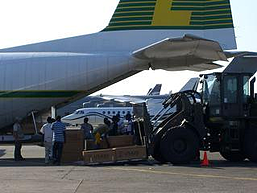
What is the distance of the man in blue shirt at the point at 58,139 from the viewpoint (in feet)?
55.5

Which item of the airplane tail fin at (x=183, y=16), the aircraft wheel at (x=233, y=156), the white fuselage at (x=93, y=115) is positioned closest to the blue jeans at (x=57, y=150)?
the aircraft wheel at (x=233, y=156)

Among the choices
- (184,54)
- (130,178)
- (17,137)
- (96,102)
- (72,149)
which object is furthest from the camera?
(96,102)

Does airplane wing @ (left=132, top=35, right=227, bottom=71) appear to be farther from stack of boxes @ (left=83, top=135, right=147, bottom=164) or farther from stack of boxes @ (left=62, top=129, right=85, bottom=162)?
stack of boxes @ (left=62, top=129, right=85, bottom=162)

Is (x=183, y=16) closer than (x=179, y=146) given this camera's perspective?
No

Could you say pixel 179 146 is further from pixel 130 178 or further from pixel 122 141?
pixel 130 178

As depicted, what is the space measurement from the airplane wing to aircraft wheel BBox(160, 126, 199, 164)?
243cm

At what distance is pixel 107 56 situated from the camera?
18.9 metres

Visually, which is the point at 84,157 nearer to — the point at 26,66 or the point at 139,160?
the point at 139,160

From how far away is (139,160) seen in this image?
16.5 meters

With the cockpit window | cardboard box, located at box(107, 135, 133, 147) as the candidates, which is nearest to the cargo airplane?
the cockpit window

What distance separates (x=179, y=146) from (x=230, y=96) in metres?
2.09

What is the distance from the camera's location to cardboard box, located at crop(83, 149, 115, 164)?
16.3 metres

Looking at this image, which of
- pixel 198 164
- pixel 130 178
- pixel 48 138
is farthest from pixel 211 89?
pixel 130 178

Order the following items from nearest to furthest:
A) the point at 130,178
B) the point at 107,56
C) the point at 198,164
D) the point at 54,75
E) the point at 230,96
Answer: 1. the point at 130,178
2. the point at 198,164
3. the point at 230,96
4. the point at 54,75
5. the point at 107,56
